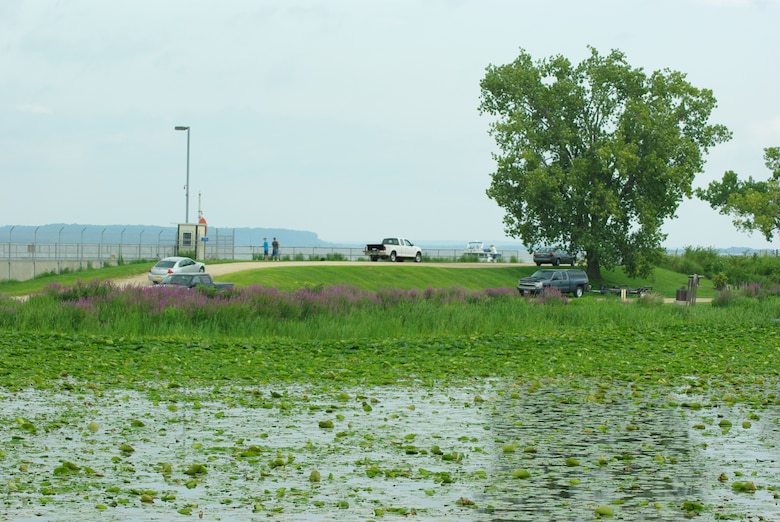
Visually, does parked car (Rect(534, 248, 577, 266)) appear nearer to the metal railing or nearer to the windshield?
the metal railing

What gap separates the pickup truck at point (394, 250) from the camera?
77188mm

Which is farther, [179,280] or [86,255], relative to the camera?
[86,255]

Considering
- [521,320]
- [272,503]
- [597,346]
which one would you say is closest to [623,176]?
[521,320]

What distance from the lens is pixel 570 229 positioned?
69.9m

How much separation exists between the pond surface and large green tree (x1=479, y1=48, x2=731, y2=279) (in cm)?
5217

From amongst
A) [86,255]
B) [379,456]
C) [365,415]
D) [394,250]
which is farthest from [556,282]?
[379,456]

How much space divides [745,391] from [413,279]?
4526cm

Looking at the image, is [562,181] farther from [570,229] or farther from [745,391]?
[745,391]

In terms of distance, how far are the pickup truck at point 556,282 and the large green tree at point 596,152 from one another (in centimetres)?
687

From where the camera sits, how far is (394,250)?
77500 mm

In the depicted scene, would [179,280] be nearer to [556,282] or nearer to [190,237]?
[556,282]

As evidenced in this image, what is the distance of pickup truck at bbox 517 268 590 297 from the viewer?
57.3m

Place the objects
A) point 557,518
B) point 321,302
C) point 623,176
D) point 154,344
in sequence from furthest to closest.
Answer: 1. point 623,176
2. point 321,302
3. point 154,344
4. point 557,518

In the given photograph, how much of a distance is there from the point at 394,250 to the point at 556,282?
20.4 meters
